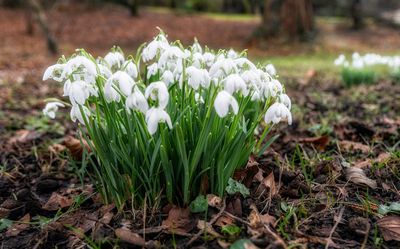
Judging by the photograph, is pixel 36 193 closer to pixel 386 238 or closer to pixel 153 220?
pixel 153 220

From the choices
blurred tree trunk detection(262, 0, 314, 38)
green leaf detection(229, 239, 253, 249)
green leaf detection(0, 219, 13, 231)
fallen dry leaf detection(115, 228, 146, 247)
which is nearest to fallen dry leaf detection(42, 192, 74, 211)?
green leaf detection(0, 219, 13, 231)

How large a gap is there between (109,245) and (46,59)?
7413mm

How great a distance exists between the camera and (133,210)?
1714mm

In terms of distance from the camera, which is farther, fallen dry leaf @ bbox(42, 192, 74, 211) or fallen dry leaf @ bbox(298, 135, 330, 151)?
fallen dry leaf @ bbox(298, 135, 330, 151)

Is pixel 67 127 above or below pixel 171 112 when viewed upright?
below

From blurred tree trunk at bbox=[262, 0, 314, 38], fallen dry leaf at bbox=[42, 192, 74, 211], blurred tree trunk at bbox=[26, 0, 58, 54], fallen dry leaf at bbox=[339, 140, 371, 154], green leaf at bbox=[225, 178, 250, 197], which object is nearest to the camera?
green leaf at bbox=[225, 178, 250, 197]

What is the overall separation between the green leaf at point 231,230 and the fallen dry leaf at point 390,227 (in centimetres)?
48

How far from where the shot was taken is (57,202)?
77.1 inches

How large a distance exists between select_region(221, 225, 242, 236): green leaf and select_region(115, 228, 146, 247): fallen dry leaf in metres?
0.26

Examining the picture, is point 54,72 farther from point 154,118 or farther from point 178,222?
point 178,222

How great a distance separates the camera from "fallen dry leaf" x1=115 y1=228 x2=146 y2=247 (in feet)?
4.98

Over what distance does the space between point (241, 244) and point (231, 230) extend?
3.6 inches

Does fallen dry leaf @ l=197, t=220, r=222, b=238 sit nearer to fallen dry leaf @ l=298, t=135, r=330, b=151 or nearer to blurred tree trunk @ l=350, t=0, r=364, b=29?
fallen dry leaf @ l=298, t=135, r=330, b=151

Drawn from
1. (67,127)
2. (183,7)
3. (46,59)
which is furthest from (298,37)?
(183,7)
